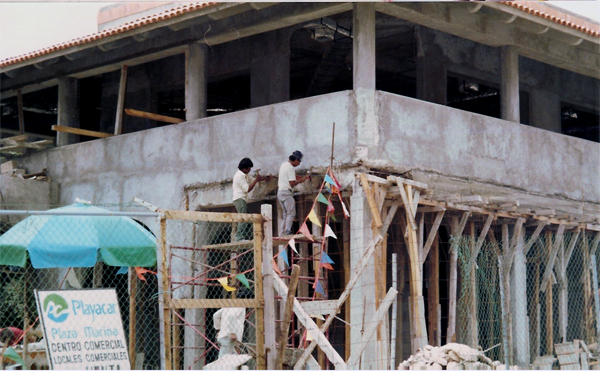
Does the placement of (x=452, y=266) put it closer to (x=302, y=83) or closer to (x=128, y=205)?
(x=128, y=205)

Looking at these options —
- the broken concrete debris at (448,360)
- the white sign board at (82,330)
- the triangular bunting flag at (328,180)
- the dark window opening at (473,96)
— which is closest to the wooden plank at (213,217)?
the white sign board at (82,330)

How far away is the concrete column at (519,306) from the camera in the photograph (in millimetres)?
18156

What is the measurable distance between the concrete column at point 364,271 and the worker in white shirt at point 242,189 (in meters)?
1.86

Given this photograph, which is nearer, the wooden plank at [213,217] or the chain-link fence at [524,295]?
the wooden plank at [213,217]

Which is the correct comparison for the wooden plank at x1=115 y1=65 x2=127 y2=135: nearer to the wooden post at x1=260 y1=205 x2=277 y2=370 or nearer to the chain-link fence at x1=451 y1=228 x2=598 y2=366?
the chain-link fence at x1=451 y1=228 x2=598 y2=366

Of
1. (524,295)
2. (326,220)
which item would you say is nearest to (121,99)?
(326,220)

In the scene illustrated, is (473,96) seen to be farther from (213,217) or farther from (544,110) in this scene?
(213,217)

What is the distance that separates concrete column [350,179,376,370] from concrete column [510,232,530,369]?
3927mm

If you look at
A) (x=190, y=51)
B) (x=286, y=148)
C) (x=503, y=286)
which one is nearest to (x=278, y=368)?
(x=286, y=148)

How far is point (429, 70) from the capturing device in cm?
2020

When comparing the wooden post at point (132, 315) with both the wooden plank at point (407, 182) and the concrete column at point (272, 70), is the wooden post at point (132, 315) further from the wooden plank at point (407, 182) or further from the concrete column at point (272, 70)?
the concrete column at point (272, 70)

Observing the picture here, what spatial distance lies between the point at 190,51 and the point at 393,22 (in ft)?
13.2

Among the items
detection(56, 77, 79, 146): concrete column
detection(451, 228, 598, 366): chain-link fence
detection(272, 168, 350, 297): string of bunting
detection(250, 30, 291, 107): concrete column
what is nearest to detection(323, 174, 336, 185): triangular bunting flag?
detection(272, 168, 350, 297): string of bunting

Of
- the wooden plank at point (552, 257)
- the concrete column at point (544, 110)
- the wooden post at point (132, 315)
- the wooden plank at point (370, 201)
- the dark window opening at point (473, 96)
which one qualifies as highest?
the dark window opening at point (473, 96)
